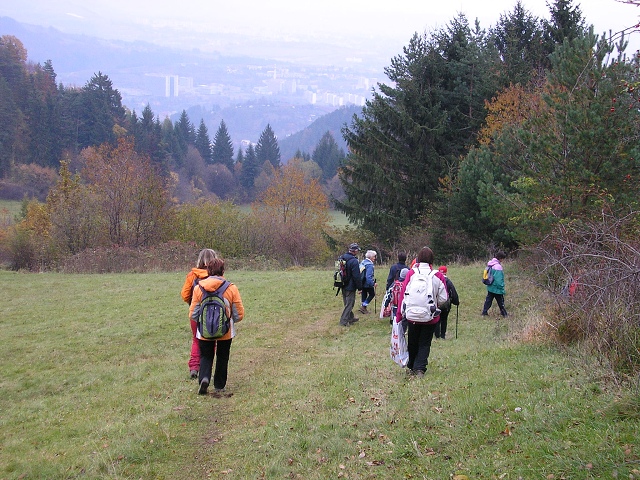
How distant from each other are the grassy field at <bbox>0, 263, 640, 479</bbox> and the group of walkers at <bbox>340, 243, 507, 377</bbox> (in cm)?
36

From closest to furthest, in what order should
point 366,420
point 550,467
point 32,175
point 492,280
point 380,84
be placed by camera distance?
point 550,467 → point 366,420 → point 492,280 → point 380,84 → point 32,175

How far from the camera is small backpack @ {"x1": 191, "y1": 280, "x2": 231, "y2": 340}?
7.65 m

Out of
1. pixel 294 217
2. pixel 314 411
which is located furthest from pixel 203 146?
pixel 314 411

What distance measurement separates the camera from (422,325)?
785 cm

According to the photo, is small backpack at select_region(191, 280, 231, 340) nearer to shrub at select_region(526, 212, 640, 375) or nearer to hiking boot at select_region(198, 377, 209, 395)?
hiking boot at select_region(198, 377, 209, 395)

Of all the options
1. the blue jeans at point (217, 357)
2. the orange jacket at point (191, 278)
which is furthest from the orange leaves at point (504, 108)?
the blue jeans at point (217, 357)

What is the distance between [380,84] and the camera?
121ft

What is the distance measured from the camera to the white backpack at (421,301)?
24.8ft

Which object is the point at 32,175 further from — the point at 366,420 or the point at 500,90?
the point at 366,420

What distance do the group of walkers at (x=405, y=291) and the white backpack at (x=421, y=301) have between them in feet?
0.16

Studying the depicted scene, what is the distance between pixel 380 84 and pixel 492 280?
2609cm

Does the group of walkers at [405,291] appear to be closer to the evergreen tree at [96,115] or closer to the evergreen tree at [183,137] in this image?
the evergreen tree at [96,115]

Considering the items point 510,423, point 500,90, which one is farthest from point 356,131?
point 510,423

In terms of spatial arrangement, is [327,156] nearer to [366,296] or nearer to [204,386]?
[366,296]
